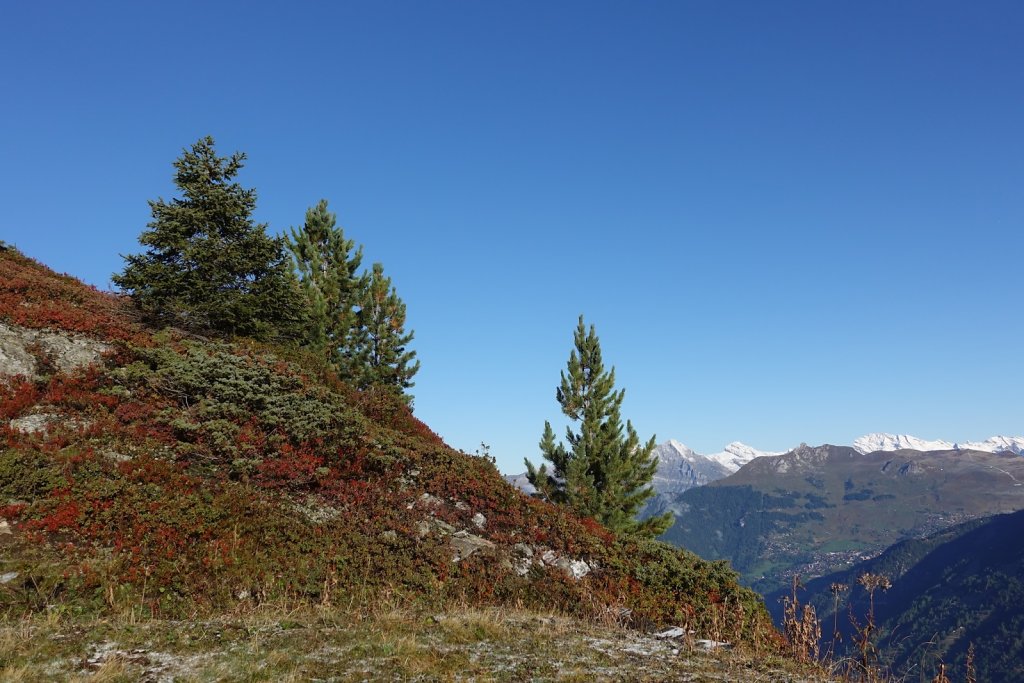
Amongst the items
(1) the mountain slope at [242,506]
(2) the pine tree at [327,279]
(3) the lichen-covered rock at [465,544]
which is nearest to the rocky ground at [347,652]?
(1) the mountain slope at [242,506]

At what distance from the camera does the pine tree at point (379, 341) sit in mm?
35781

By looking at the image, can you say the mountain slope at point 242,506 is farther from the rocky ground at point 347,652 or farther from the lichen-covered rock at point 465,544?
the rocky ground at point 347,652

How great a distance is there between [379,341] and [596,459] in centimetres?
1580

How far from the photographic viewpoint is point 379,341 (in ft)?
122

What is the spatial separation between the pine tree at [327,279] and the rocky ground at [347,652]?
25139mm

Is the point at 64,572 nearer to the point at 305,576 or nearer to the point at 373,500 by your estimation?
the point at 305,576

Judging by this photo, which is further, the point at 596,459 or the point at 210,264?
the point at 596,459

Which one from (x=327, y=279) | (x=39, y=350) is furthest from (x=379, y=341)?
(x=39, y=350)

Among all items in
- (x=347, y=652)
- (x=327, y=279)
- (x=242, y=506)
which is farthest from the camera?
(x=327, y=279)

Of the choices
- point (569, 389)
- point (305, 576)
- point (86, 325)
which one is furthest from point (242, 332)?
point (569, 389)

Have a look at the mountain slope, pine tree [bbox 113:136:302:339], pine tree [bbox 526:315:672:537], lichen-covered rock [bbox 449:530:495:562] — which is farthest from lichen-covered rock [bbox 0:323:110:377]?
pine tree [bbox 526:315:672:537]

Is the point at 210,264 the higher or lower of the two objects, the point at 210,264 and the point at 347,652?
the higher

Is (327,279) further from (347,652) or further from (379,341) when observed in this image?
(347,652)

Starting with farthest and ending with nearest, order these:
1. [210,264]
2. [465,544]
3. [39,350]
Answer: [210,264], [39,350], [465,544]
